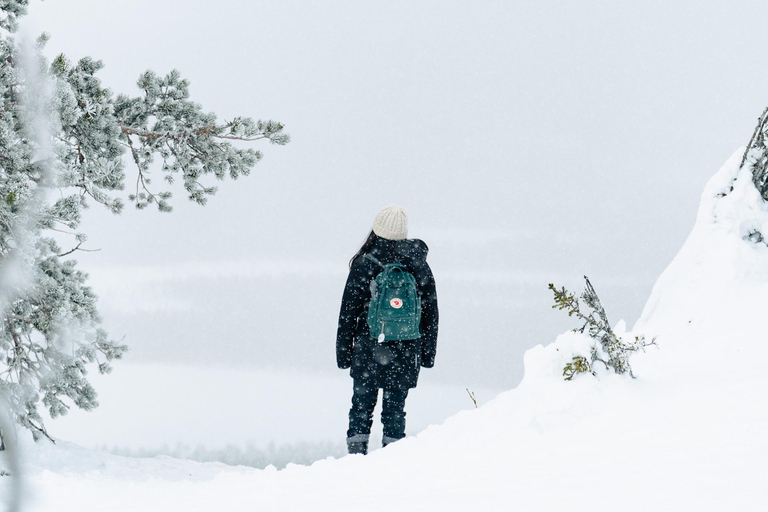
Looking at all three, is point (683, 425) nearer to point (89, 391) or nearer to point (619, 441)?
point (619, 441)

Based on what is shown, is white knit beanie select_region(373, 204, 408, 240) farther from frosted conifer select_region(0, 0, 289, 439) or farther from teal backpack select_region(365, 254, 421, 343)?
frosted conifer select_region(0, 0, 289, 439)

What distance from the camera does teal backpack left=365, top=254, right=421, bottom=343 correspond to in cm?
568

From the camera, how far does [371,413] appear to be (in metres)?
6.11

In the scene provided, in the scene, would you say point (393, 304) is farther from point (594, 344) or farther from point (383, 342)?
point (594, 344)

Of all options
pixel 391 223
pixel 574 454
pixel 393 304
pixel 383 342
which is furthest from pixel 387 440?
pixel 574 454

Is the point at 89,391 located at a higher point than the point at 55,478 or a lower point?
higher

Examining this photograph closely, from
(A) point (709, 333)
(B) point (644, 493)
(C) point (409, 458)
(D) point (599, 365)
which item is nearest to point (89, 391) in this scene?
(C) point (409, 458)

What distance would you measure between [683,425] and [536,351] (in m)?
1.48

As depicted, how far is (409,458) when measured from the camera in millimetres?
4539

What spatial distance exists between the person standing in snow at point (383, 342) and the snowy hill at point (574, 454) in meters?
0.75

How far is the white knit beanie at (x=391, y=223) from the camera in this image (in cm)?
584

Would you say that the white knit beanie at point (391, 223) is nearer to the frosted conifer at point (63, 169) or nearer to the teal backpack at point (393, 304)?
the teal backpack at point (393, 304)

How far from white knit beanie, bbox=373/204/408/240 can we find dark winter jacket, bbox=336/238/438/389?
2.7 inches

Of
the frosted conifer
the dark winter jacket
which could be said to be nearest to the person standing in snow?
the dark winter jacket
